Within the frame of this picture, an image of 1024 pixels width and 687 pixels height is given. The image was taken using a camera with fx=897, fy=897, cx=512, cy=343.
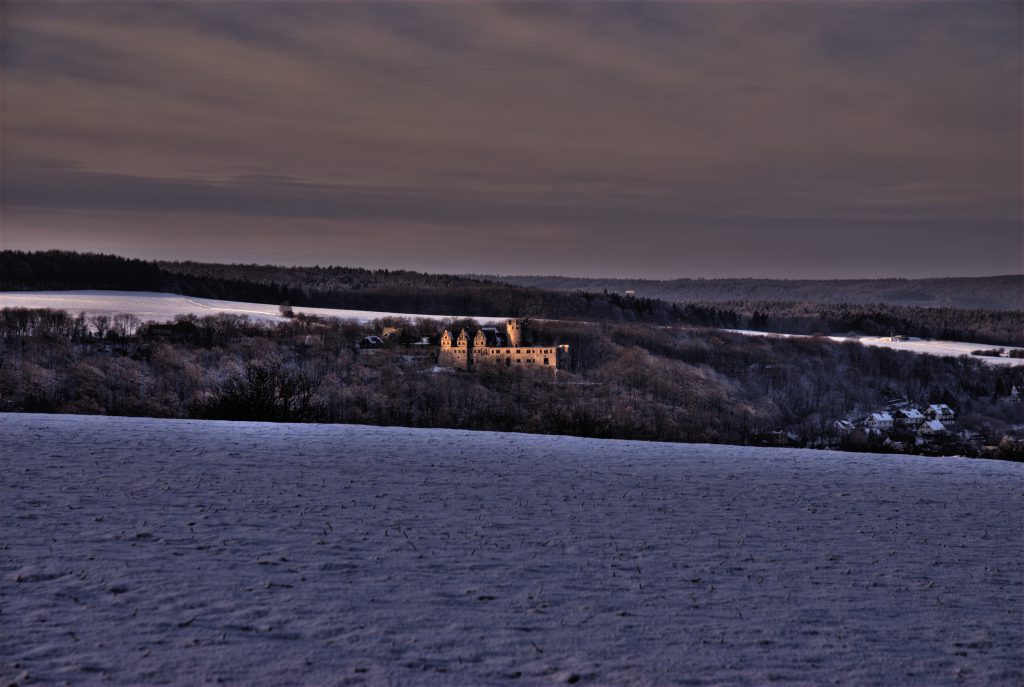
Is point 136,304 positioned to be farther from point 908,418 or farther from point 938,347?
point 938,347

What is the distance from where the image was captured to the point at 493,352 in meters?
110

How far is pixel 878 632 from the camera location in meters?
9.18

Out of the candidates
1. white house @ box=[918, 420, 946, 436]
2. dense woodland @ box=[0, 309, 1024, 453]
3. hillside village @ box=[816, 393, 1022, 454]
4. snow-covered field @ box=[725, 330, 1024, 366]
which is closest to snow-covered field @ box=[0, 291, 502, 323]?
dense woodland @ box=[0, 309, 1024, 453]

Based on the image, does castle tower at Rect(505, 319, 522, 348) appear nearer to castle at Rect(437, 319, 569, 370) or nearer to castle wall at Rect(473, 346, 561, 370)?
castle at Rect(437, 319, 569, 370)

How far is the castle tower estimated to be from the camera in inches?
4510

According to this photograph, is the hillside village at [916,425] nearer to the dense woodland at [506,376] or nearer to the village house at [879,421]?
the village house at [879,421]

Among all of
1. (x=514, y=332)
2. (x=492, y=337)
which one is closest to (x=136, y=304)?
(x=492, y=337)

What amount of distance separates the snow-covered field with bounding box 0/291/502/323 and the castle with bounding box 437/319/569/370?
25400 mm

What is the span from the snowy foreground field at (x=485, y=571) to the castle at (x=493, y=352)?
85.3 m

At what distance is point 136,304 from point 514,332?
185 feet

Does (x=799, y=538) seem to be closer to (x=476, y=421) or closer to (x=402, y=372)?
(x=476, y=421)

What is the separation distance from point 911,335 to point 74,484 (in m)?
207

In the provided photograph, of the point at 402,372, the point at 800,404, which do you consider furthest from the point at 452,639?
the point at 800,404

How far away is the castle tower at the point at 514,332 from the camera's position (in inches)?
4510
